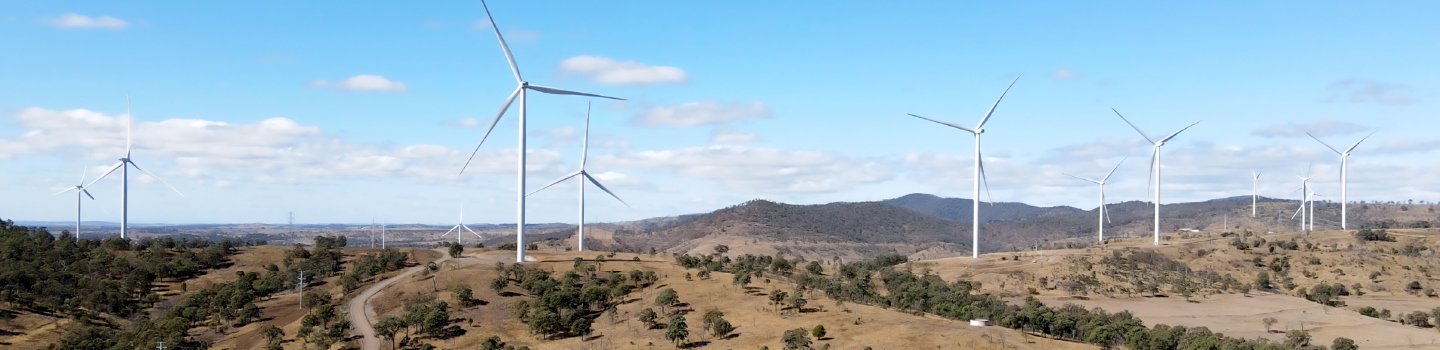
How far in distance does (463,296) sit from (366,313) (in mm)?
12165

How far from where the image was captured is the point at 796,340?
285ft

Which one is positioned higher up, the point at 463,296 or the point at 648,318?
the point at 463,296

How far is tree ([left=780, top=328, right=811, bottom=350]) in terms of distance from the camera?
8638 cm

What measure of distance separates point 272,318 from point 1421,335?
465ft

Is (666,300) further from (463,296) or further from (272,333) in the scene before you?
(272,333)

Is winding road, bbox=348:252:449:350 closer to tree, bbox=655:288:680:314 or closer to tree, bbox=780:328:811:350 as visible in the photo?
tree, bbox=655:288:680:314

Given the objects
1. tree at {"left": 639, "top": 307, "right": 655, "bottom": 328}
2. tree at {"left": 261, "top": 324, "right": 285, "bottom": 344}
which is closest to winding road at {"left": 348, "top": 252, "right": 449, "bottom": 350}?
tree at {"left": 261, "top": 324, "right": 285, "bottom": 344}

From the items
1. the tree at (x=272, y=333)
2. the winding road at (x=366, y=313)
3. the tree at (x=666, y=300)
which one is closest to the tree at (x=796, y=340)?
the tree at (x=666, y=300)

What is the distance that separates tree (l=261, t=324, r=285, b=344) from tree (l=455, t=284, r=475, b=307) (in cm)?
2080

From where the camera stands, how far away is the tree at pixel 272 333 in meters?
107

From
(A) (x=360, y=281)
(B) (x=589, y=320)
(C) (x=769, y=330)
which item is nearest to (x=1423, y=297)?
(C) (x=769, y=330)

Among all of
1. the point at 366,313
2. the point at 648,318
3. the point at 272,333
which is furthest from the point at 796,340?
the point at 366,313

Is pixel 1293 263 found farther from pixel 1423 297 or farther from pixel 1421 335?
pixel 1421 335

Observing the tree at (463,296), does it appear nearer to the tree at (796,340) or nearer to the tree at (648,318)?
the tree at (648,318)
